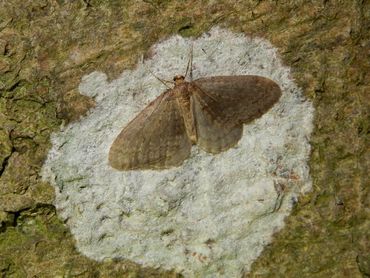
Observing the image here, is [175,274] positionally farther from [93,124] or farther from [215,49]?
[215,49]

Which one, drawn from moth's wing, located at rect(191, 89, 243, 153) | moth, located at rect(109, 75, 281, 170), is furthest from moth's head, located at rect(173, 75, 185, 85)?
moth's wing, located at rect(191, 89, 243, 153)

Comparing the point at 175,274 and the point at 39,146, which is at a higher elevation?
the point at 39,146

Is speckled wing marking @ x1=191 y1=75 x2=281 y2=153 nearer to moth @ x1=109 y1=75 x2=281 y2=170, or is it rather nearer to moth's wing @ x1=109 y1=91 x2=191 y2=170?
moth @ x1=109 y1=75 x2=281 y2=170

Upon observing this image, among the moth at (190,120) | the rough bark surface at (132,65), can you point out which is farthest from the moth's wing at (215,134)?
the rough bark surface at (132,65)

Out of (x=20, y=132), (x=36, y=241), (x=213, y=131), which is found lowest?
(x=36, y=241)

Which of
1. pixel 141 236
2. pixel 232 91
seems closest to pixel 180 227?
pixel 141 236

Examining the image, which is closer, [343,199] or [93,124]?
[343,199]

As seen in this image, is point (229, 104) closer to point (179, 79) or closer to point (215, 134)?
point (215, 134)

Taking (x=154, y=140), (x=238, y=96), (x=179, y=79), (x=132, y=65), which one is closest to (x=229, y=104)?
(x=238, y=96)
